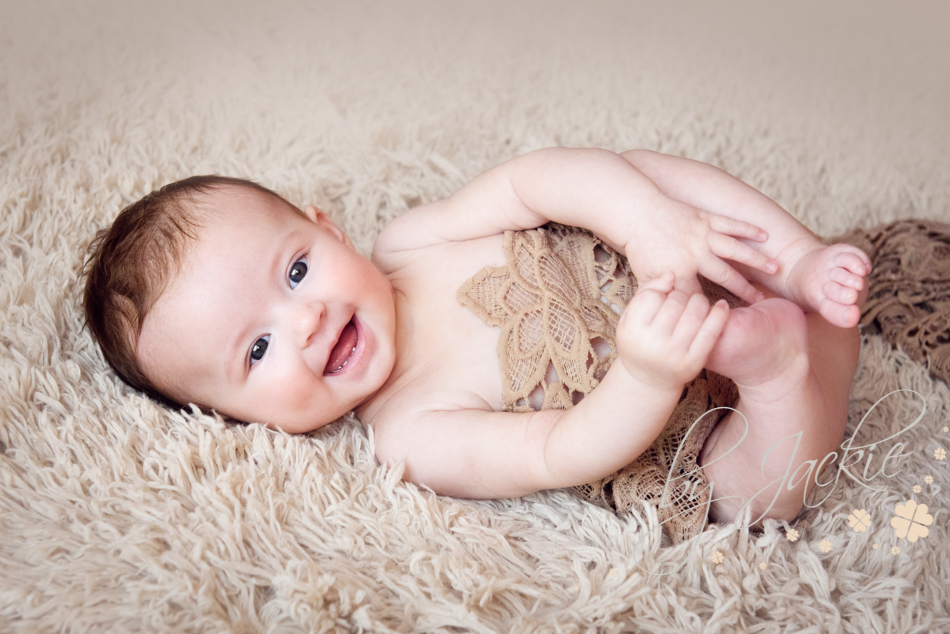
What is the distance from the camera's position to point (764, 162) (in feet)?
5.32

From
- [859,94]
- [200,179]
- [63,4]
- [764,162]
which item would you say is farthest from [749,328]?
[63,4]

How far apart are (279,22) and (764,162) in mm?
1281

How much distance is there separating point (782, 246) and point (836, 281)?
0.45ft

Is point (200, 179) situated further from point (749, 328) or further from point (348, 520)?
point (749, 328)

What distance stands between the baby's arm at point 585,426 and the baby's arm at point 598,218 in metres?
0.14

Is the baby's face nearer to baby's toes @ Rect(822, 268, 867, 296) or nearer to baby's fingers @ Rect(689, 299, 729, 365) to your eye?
baby's fingers @ Rect(689, 299, 729, 365)

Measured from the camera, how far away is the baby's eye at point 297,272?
3.43 feet

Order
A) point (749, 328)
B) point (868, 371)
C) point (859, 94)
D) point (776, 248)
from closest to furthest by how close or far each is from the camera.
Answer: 1. point (749, 328)
2. point (776, 248)
3. point (868, 371)
4. point (859, 94)

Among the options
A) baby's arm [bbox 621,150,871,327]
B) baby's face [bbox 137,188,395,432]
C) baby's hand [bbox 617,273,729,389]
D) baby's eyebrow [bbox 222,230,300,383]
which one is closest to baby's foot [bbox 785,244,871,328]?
baby's arm [bbox 621,150,871,327]

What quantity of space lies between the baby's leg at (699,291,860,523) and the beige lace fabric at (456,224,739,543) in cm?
5

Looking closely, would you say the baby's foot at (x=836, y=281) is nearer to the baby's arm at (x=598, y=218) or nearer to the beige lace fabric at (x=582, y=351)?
the baby's arm at (x=598, y=218)

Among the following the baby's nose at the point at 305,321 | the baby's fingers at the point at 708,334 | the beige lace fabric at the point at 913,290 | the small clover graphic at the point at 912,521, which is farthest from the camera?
the beige lace fabric at the point at 913,290

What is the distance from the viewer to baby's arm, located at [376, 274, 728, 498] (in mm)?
728

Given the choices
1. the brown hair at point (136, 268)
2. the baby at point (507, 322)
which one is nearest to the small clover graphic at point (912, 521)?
the baby at point (507, 322)
